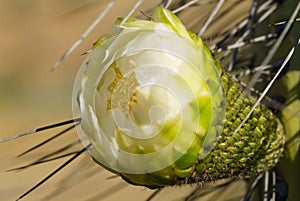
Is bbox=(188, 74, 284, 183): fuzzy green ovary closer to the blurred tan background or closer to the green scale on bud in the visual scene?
the green scale on bud

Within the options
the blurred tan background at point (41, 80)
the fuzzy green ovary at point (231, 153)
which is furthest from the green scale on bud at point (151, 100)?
the blurred tan background at point (41, 80)

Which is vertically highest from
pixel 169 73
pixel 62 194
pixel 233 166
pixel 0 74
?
pixel 169 73

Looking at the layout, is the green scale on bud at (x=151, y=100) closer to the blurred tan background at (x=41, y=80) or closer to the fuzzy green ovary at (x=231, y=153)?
the fuzzy green ovary at (x=231, y=153)

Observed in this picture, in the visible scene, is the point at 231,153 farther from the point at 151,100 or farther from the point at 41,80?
the point at 41,80

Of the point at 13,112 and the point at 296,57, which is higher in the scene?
the point at 296,57

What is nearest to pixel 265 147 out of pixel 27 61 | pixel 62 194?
pixel 62 194

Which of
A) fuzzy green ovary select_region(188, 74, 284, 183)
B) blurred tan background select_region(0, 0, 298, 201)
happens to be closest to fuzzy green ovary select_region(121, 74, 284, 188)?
fuzzy green ovary select_region(188, 74, 284, 183)

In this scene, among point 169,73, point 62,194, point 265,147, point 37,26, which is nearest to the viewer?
point 169,73

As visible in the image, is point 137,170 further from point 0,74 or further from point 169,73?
point 0,74
